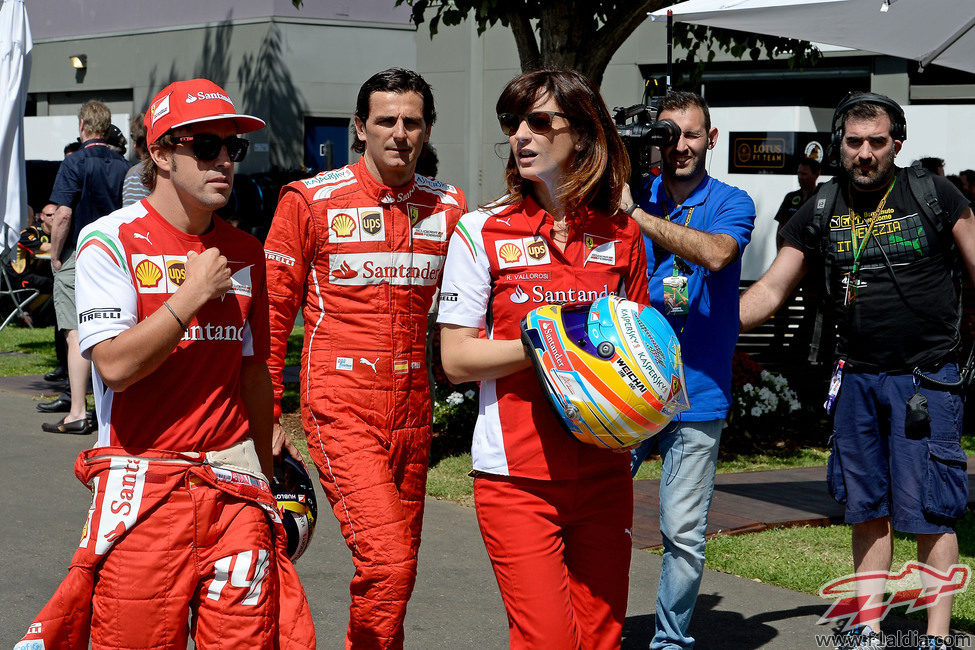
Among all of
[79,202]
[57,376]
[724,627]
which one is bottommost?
[724,627]

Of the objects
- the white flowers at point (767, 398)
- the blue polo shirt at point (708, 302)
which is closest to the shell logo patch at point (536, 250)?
the blue polo shirt at point (708, 302)

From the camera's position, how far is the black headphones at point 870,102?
469 centimetres

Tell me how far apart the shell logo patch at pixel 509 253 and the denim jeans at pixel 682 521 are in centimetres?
→ 131

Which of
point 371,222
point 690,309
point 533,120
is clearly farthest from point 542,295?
point 690,309

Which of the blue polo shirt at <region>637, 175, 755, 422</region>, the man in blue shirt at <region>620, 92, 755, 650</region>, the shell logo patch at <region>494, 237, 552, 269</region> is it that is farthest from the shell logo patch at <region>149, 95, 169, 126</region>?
the blue polo shirt at <region>637, 175, 755, 422</region>

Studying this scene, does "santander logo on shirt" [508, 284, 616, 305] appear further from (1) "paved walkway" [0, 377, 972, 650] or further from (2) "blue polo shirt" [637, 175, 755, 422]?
(1) "paved walkway" [0, 377, 972, 650]

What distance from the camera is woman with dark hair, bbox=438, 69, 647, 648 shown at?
343cm

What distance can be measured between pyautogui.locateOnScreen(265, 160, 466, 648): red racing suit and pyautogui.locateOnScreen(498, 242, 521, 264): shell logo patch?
91cm

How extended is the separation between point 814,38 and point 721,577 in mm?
2834

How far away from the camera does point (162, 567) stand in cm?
318

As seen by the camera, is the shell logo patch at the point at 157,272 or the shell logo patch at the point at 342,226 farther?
the shell logo patch at the point at 342,226

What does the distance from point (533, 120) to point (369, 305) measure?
111 centimetres

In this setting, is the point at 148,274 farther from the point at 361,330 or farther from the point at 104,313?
the point at 361,330

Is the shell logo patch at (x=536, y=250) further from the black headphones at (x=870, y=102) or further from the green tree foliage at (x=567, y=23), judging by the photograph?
the green tree foliage at (x=567, y=23)
